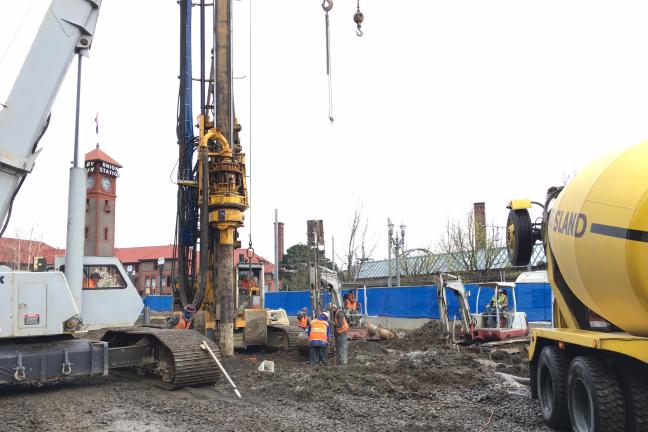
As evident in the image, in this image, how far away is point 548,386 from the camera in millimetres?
7480

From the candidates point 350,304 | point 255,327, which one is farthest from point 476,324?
point 255,327

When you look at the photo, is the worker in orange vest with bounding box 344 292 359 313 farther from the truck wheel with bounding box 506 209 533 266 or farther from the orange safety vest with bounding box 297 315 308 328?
the truck wheel with bounding box 506 209 533 266

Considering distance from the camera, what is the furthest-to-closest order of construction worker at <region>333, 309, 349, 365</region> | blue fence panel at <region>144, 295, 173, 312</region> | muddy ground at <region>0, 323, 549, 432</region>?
blue fence panel at <region>144, 295, 173, 312</region>
construction worker at <region>333, 309, 349, 365</region>
muddy ground at <region>0, 323, 549, 432</region>

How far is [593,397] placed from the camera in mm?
5879

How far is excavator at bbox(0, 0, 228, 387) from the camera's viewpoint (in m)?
7.36

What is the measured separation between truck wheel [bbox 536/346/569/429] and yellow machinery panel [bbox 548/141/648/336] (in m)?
0.87

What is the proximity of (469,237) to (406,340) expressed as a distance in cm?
1873

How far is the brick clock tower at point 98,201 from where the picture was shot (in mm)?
9344

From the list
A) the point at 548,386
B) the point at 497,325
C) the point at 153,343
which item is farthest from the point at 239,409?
the point at 497,325

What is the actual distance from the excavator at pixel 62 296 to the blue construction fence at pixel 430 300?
10.6m

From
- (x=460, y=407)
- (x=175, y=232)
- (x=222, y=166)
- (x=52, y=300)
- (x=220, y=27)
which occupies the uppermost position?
(x=220, y=27)

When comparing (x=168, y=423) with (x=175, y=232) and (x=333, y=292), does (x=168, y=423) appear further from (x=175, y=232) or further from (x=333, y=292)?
(x=333, y=292)

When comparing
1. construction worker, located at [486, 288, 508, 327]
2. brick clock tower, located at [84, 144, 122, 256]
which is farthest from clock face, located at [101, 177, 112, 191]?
construction worker, located at [486, 288, 508, 327]

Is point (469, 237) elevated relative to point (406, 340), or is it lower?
elevated
